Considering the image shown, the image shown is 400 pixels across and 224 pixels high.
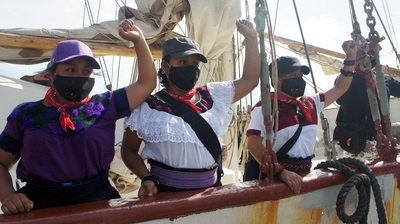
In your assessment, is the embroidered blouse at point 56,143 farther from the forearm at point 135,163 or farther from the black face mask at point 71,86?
the forearm at point 135,163

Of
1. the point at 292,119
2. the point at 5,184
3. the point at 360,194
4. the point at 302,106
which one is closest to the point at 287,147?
the point at 292,119

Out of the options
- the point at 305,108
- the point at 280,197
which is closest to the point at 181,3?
the point at 305,108

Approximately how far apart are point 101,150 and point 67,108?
24cm

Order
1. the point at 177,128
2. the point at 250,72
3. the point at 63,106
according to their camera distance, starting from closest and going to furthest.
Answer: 1. the point at 63,106
2. the point at 177,128
3. the point at 250,72

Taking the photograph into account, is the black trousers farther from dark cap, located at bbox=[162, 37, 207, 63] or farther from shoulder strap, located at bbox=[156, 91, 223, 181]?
dark cap, located at bbox=[162, 37, 207, 63]

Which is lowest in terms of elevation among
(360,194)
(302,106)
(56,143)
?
(360,194)

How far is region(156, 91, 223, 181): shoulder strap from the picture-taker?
194 cm

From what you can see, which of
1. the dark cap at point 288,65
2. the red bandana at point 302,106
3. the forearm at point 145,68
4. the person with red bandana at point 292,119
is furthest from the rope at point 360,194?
the forearm at point 145,68

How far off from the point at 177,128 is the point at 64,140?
0.51 metres

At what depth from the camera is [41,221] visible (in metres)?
1.34

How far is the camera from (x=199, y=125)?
1.96 metres

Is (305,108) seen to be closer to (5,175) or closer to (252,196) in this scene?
(252,196)

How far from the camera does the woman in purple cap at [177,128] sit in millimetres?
1910

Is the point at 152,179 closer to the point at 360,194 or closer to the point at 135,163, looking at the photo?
the point at 135,163
